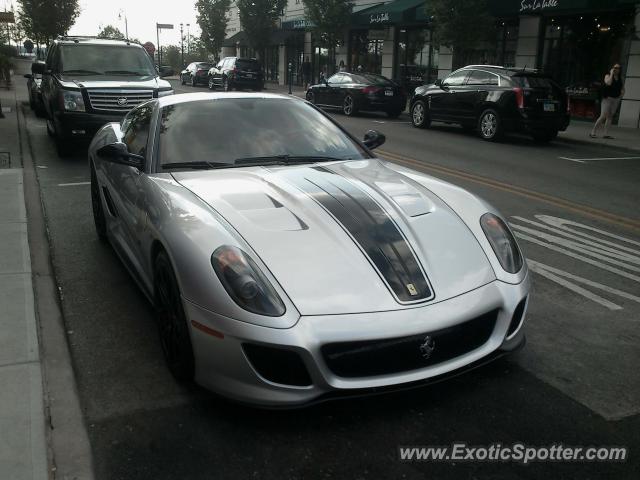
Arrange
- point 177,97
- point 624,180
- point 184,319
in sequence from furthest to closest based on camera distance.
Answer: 1. point 624,180
2. point 177,97
3. point 184,319

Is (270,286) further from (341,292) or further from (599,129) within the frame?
(599,129)

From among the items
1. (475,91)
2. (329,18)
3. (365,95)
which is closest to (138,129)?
(475,91)

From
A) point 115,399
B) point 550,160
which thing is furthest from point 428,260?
point 550,160

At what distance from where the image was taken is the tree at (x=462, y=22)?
67.5 ft

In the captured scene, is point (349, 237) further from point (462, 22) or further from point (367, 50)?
point (367, 50)

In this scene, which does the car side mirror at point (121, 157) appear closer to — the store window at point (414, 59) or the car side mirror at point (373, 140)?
the car side mirror at point (373, 140)

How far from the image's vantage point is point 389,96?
67.4 ft

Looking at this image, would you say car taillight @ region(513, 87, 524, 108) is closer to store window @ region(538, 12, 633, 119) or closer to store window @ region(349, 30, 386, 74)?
store window @ region(538, 12, 633, 119)

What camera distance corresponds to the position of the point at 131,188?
4.43m

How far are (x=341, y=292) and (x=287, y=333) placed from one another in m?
0.34

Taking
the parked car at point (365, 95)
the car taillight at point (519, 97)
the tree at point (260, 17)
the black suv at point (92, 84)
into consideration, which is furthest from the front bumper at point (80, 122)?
the tree at point (260, 17)

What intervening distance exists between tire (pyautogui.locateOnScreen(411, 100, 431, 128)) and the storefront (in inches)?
201

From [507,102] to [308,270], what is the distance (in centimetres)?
1293

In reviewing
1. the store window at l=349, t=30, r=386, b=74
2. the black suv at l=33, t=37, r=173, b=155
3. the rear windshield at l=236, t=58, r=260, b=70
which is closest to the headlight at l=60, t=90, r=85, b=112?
the black suv at l=33, t=37, r=173, b=155
